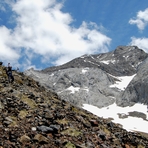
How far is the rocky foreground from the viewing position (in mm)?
16031

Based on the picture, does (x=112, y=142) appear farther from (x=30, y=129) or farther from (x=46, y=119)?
(x=30, y=129)

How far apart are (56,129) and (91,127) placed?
413 centimetres

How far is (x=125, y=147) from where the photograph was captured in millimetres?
19969

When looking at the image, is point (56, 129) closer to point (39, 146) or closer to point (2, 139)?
point (39, 146)

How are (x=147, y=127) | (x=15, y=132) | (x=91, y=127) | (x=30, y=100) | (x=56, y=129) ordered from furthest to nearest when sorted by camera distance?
(x=147, y=127), (x=30, y=100), (x=91, y=127), (x=56, y=129), (x=15, y=132)

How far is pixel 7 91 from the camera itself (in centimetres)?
2317

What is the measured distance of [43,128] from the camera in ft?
57.7

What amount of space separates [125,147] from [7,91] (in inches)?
463

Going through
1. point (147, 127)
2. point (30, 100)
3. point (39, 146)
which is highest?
point (147, 127)

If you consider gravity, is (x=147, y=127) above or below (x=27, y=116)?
above

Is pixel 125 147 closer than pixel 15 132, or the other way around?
pixel 15 132

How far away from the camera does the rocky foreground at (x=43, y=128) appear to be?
16.0m

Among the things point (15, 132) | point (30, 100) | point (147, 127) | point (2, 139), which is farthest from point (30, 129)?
point (147, 127)

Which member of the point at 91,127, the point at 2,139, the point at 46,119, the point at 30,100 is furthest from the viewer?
the point at 30,100
